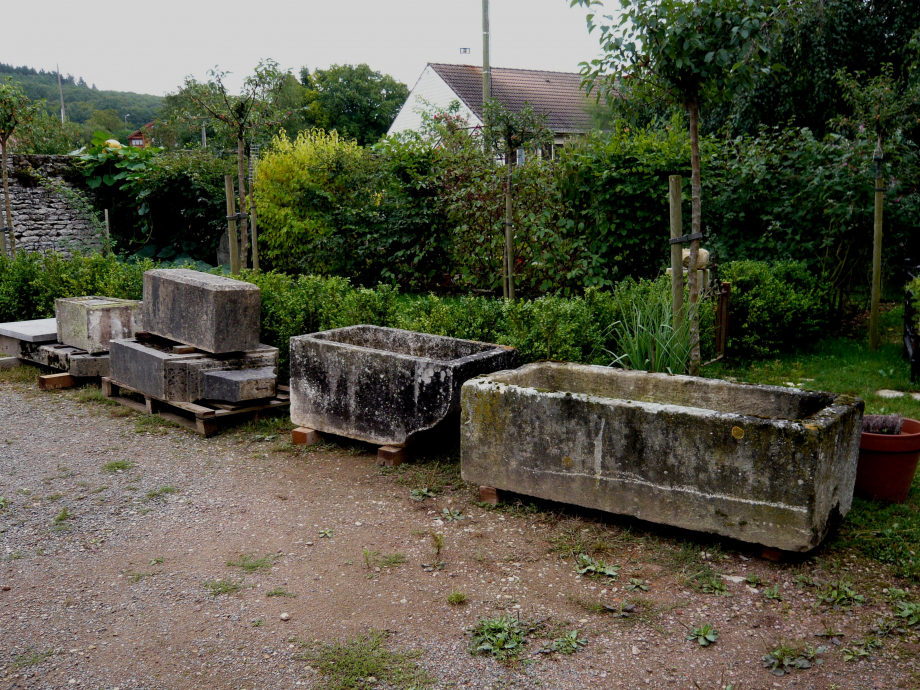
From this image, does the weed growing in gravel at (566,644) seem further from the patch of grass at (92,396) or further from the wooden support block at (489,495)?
the patch of grass at (92,396)

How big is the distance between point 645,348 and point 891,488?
5.83ft

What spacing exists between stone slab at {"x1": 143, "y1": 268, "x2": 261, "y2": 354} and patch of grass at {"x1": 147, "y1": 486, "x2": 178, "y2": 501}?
1.51 meters

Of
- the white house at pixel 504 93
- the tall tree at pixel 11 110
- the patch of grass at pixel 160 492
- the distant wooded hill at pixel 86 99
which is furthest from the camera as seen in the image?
the distant wooded hill at pixel 86 99

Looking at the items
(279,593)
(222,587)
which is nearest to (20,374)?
(222,587)

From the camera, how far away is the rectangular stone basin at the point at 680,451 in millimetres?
3482

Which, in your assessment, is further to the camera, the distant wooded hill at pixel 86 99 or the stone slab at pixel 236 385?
the distant wooded hill at pixel 86 99

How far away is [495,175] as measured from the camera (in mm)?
9297

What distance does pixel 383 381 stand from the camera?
5.00m

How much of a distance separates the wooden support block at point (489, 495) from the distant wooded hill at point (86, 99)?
198 ft

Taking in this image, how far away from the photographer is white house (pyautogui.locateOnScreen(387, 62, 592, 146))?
2706 centimetres

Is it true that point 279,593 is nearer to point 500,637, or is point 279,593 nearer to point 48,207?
point 500,637

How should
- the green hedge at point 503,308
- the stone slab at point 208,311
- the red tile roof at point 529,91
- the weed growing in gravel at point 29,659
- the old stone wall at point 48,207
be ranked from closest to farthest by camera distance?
the weed growing in gravel at point 29,659 < the green hedge at point 503,308 < the stone slab at point 208,311 < the old stone wall at point 48,207 < the red tile roof at point 529,91

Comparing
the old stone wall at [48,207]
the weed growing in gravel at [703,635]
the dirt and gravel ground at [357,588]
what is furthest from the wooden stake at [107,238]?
the weed growing in gravel at [703,635]

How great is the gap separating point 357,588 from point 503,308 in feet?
9.53
